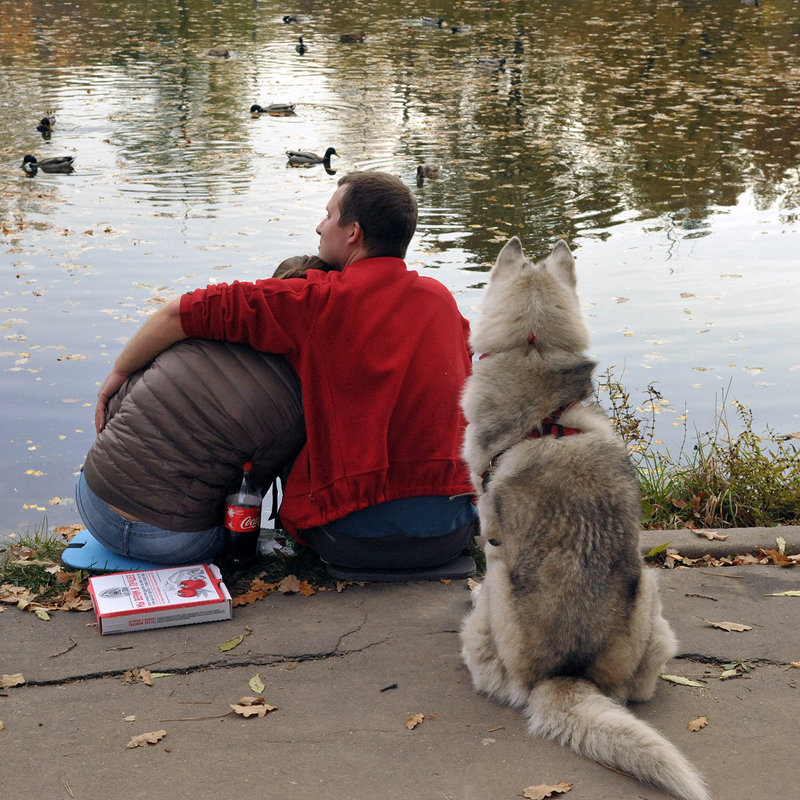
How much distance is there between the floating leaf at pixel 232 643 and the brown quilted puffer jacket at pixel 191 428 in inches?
25.2

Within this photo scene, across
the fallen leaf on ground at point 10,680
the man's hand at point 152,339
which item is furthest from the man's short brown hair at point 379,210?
the fallen leaf on ground at point 10,680

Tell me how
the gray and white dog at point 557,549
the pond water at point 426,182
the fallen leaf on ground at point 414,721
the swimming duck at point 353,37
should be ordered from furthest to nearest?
the swimming duck at point 353,37 < the pond water at point 426,182 < the fallen leaf on ground at point 414,721 < the gray and white dog at point 557,549

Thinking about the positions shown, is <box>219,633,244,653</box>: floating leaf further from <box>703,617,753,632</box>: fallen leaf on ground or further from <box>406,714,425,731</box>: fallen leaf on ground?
<box>703,617,753,632</box>: fallen leaf on ground

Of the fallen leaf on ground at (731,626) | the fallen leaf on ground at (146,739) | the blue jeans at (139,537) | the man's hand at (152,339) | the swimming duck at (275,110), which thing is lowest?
the fallen leaf on ground at (731,626)

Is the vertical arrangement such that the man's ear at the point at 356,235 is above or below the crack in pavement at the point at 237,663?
above

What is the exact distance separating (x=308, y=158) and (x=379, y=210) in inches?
451

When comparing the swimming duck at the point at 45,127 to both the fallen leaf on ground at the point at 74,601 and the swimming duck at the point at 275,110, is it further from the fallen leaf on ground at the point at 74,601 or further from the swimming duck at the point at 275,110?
the fallen leaf on ground at the point at 74,601

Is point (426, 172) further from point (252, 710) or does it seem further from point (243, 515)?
point (252, 710)

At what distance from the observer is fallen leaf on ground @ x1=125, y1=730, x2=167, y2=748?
3.47m

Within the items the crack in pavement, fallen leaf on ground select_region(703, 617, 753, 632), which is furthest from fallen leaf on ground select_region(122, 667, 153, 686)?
fallen leaf on ground select_region(703, 617, 753, 632)

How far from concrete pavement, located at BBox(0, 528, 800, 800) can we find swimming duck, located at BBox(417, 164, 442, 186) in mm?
10075

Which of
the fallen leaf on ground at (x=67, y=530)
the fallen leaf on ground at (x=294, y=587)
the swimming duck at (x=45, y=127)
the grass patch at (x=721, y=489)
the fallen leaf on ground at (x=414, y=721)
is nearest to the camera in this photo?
the fallen leaf on ground at (x=414, y=721)

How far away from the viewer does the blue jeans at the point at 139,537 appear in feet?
14.9

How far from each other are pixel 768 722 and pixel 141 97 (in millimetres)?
18154
